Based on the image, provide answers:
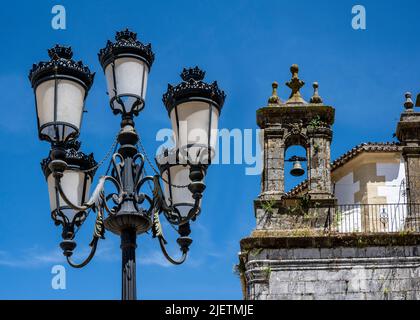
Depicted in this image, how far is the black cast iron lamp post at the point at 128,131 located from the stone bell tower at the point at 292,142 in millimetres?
9814

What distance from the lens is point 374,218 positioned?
2172 cm

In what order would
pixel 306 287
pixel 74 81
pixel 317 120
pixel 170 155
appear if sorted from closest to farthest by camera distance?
pixel 74 81, pixel 170 155, pixel 306 287, pixel 317 120

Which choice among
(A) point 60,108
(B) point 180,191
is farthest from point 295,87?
(A) point 60,108

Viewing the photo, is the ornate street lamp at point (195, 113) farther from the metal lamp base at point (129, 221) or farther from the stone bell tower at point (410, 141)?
the stone bell tower at point (410, 141)

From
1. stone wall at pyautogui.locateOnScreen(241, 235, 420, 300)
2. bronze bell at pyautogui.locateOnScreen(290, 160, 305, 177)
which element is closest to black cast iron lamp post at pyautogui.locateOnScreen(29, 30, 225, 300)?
stone wall at pyautogui.locateOnScreen(241, 235, 420, 300)

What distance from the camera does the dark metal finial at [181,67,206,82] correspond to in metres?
10.9

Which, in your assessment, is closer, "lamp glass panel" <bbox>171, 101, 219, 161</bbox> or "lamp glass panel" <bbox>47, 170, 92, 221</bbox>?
"lamp glass panel" <bbox>171, 101, 219, 161</bbox>

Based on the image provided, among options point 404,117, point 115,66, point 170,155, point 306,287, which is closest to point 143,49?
point 115,66

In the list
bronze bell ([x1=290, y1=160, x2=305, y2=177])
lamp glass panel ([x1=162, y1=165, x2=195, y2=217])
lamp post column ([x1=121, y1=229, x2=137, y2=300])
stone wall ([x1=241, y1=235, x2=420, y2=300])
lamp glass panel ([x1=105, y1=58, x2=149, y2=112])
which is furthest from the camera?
bronze bell ([x1=290, y1=160, x2=305, y2=177])

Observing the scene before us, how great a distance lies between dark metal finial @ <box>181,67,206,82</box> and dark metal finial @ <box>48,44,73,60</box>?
102cm

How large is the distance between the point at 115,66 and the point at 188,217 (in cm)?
153

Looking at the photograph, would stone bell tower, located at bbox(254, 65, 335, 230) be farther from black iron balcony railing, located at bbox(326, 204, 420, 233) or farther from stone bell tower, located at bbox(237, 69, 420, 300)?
black iron balcony railing, located at bbox(326, 204, 420, 233)

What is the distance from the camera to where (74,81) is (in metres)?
10.6
